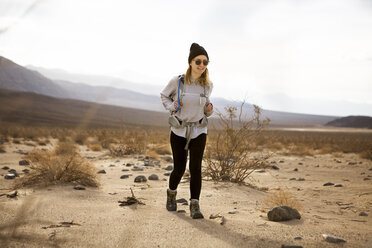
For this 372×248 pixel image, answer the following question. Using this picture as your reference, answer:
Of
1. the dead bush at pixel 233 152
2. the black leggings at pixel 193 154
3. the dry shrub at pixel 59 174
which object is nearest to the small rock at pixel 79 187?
the dry shrub at pixel 59 174

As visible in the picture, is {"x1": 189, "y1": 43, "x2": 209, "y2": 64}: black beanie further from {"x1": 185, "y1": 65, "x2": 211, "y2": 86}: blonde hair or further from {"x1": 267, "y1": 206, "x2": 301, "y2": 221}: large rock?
{"x1": 267, "y1": 206, "x2": 301, "y2": 221}: large rock

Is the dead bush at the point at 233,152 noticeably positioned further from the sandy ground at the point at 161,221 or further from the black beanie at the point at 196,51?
the black beanie at the point at 196,51

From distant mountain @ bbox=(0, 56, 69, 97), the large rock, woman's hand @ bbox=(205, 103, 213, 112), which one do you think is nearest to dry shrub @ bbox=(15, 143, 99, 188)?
woman's hand @ bbox=(205, 103, 213, 112)

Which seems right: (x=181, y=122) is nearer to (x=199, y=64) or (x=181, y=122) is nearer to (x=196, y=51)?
(x=199, y=64)

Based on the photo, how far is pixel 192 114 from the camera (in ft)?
10.7

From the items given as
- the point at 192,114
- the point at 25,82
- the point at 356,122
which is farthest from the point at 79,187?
the point at 25,82

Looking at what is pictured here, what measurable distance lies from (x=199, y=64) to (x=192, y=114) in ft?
1.77

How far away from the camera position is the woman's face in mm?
3326

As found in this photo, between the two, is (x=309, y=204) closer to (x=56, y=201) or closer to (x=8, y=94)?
(x=56, y=201)

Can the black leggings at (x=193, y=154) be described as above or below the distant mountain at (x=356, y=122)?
below

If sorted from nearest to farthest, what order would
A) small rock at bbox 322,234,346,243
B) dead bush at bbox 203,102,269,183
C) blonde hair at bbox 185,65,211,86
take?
small rock at bbox 322,234,346,243, blonde hair at bbox 185,65,211,86, dead bush at bbox 203,102,269,183

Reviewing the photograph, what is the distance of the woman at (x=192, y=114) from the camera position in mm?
3268

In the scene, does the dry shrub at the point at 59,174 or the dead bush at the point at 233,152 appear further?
the dead bush at the point at 233,152

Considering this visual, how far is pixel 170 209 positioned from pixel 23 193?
1925mm
